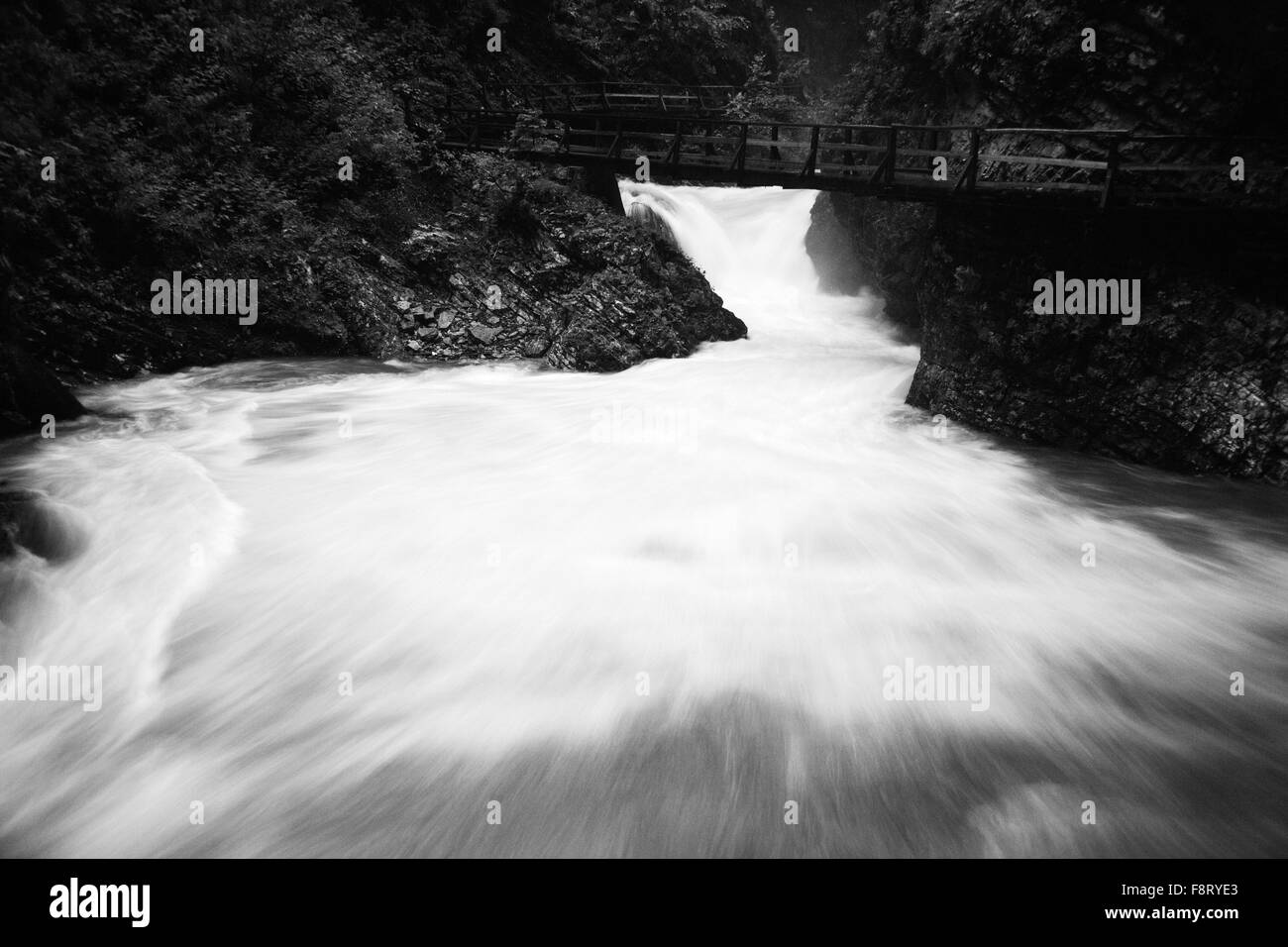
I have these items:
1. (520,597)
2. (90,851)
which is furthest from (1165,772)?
(90,851)

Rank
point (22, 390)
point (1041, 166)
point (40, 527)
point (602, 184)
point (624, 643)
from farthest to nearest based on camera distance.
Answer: point (602, 184) < point (1041, 166) < point (22, 390) < point (40, 527) < point (624, 643)

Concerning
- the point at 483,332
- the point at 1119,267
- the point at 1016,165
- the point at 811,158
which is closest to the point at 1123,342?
the point at 1119,267

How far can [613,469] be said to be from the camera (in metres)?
8.57

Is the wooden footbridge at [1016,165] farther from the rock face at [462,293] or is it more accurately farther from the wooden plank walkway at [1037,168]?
the rock face at [462,293]

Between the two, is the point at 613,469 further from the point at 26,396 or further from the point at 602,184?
the point at 602,184

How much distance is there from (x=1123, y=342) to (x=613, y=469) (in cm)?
627

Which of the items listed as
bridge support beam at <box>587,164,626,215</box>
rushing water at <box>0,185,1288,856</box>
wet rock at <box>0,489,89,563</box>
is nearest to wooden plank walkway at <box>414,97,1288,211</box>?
bridge support beam at <box>587,164,626,215</box>

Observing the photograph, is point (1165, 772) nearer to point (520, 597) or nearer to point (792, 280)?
point (520, 597)

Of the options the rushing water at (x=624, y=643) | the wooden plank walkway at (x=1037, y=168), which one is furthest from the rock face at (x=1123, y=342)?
the rushing water at (x=624, y=643)

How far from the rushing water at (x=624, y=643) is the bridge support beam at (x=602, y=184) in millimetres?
7507

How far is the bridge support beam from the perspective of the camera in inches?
584

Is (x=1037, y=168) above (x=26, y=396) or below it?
above
